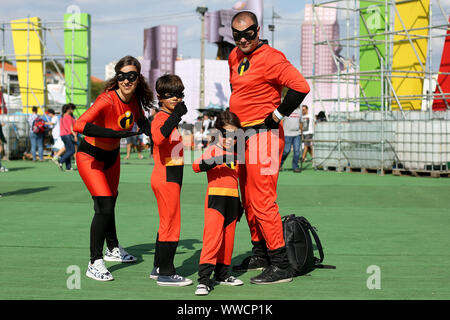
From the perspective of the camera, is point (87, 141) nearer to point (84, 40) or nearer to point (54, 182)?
point (54, 182)

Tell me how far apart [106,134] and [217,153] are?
931 mm

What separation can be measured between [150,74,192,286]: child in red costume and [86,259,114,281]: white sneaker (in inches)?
17.2

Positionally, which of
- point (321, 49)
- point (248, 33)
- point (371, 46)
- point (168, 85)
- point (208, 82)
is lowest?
point (168, 85)

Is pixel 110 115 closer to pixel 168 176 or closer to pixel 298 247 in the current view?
pixel 168 176

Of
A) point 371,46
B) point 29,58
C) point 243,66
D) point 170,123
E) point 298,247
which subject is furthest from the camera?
point 29,58

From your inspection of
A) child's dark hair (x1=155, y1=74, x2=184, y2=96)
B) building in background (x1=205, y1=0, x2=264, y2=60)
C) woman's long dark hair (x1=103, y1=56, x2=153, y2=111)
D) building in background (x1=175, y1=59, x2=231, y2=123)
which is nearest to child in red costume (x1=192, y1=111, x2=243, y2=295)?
child's dark hair (x1=155, y1=74, x2=184, y2=96)

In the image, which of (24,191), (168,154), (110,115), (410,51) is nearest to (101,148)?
(110,115)

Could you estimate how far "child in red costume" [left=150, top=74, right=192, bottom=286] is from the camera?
470 centimetres

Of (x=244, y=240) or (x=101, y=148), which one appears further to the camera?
(x=244, y=240)

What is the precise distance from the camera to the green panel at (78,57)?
24297 mm

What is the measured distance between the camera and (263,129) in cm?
489

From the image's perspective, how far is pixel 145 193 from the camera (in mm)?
11492
